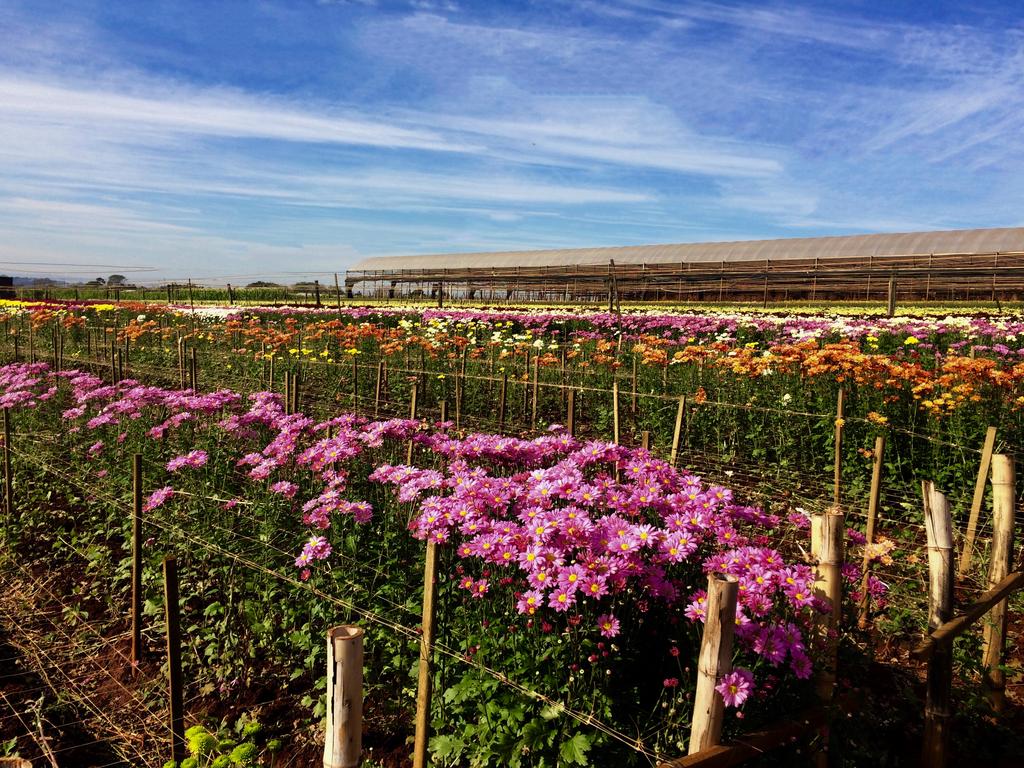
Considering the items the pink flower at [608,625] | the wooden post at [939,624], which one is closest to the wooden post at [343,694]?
the pink flower at [608,625]

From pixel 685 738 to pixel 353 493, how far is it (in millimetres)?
2192

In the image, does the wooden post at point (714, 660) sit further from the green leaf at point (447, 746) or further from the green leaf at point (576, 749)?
the green leaf at point (447, 746)

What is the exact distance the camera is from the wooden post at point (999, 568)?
10.9ft

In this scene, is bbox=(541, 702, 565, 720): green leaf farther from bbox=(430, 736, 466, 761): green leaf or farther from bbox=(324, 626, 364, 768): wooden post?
bbox=(324, 626, 364, 768): wooden post

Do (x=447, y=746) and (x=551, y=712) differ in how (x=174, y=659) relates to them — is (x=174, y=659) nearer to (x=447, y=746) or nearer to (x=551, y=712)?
(x=447, y=746)

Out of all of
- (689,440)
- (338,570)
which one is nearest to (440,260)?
(689,440)

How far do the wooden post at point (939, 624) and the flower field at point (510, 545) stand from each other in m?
0.20

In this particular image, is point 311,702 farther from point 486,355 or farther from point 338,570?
point 486,355

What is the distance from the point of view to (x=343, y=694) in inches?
79.8

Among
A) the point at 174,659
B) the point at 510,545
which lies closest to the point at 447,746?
the point at 510,545

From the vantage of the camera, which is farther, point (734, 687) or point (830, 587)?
point (830, 587)

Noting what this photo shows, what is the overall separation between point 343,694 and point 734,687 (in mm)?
1134

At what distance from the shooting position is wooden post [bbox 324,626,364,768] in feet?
6.61

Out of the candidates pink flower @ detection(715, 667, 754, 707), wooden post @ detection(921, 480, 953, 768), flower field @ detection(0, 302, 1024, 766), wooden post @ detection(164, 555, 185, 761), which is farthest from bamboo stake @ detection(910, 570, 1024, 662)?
wooden post @ detection(164, 555, 185, 761)
